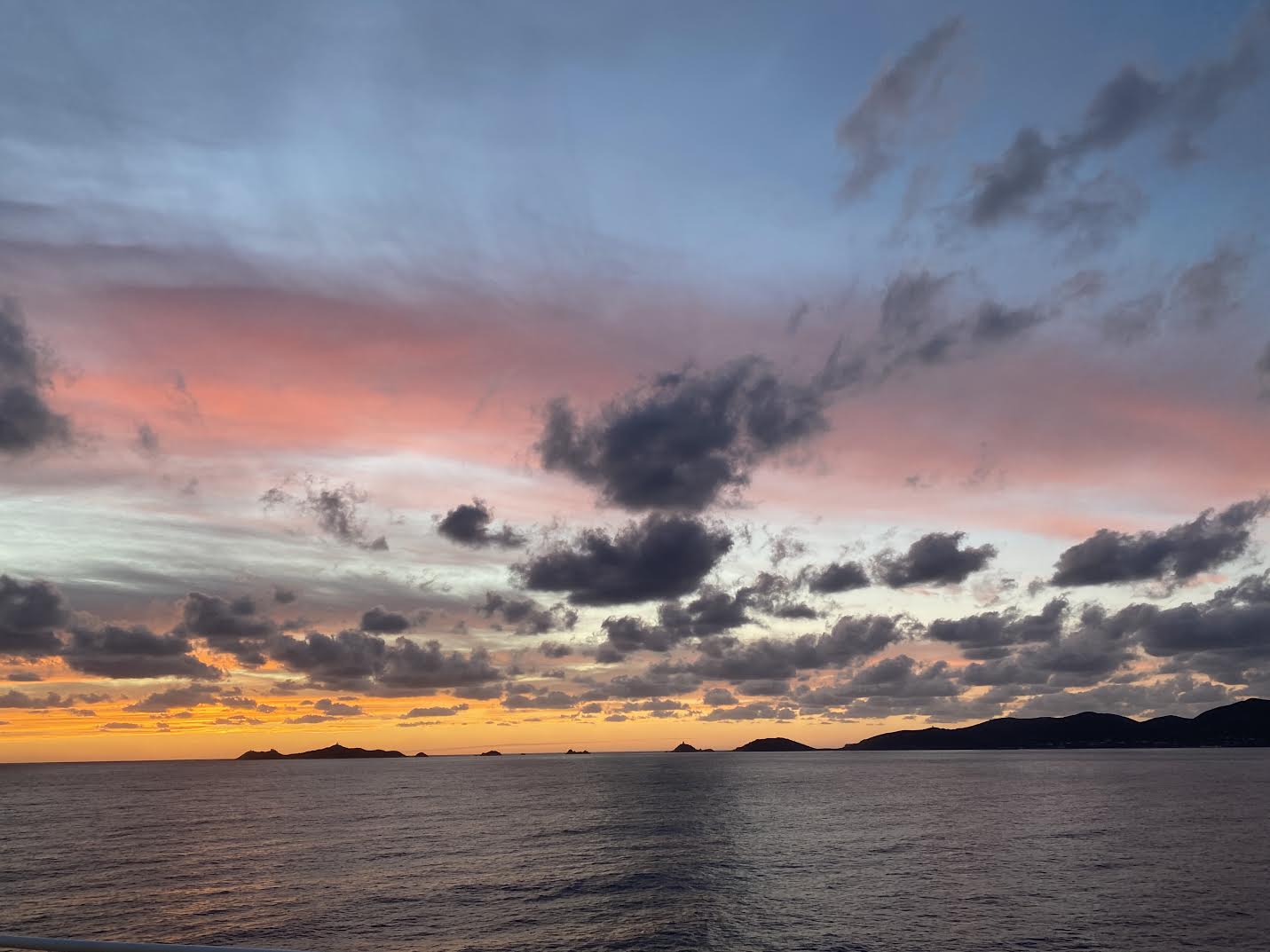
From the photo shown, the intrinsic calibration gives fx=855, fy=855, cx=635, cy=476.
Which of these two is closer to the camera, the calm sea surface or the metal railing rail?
the metal railing rail

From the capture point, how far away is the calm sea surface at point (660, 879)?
53562 millimetres

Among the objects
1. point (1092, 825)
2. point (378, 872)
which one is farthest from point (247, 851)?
point (1092, 825)

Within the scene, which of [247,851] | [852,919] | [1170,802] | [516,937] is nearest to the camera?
[516,937]

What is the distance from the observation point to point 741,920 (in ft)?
189

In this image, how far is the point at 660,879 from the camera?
7306 cm

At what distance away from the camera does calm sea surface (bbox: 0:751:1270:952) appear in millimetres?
53562

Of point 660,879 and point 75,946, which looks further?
point 660,879

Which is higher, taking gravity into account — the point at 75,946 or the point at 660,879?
the point at 75,946

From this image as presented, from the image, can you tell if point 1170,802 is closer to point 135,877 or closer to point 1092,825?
point 1092,825

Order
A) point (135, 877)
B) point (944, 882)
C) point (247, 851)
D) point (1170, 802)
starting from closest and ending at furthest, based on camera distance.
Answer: point (944, 882) → point (135, 877) → point (247, 851) → point (1170, 802)

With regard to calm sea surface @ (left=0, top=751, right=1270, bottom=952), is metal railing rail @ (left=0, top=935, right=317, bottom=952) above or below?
above

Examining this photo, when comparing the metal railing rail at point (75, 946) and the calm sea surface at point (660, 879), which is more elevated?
the metal railing rail at point (75, 946)

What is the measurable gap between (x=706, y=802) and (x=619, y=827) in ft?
161

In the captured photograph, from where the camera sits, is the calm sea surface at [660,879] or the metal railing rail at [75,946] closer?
the metal railing rail at [75,946]
